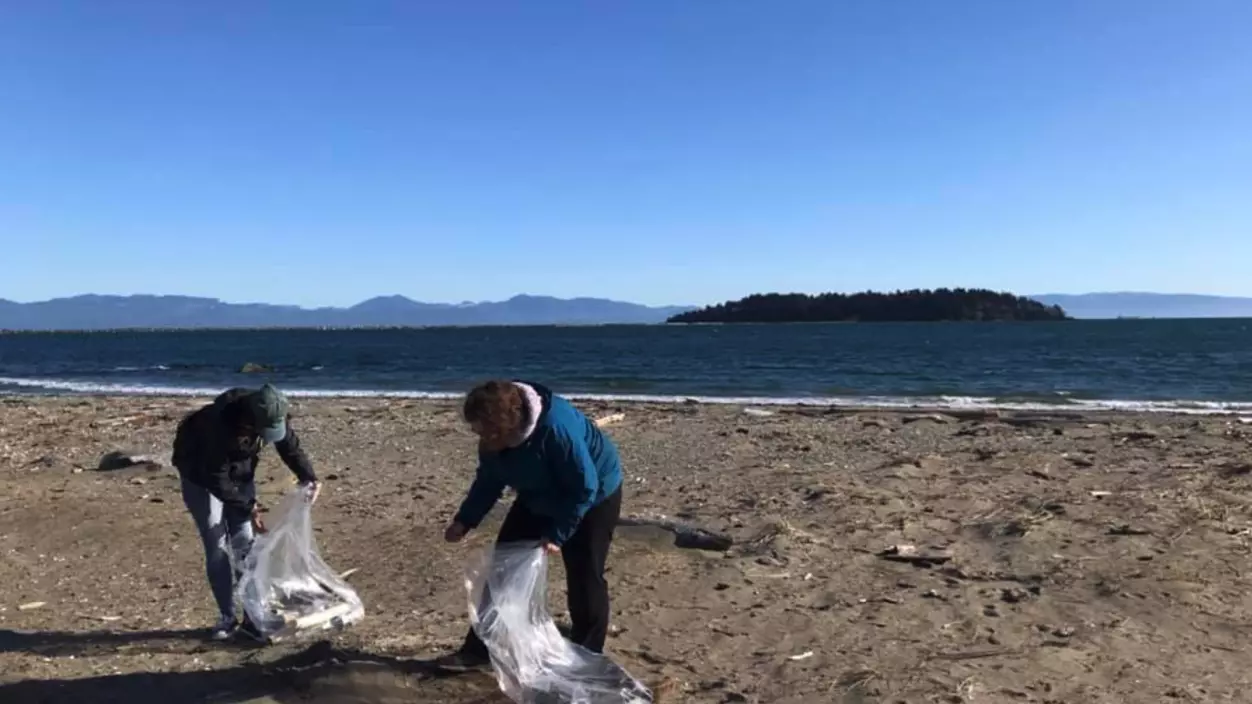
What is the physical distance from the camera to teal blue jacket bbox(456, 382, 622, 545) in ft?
12.3

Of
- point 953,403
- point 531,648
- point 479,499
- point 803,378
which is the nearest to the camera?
point 531,648

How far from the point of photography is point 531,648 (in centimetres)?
408

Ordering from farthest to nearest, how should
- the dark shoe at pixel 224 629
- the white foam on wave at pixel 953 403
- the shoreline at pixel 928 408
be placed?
1. the white foam on wave at pixel 953 403
2. the shoreline at pixel 928 408
3. the dark shoe at pixel 224 629

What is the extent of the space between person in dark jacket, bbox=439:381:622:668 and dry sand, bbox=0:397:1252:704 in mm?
648

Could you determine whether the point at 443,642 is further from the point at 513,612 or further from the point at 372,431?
the point at 372,431

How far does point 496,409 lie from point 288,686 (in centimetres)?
179

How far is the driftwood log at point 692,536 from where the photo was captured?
22.2 ft

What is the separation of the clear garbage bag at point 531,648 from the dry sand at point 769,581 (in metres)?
0.28

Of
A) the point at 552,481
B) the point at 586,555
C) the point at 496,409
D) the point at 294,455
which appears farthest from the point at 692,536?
the point at 496,409

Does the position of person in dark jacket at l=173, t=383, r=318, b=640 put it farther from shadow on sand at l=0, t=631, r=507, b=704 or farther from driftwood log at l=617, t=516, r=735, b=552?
driftwood log at l=617, t=516, r=735, b=552

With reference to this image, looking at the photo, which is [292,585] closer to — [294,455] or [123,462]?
[294,455]

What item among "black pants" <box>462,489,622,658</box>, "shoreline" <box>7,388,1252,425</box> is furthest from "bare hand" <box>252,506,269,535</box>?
"shoreline" <box>7,388,1252,425</box>

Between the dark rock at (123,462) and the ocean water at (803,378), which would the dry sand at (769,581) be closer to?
the dark rock at (123,462)

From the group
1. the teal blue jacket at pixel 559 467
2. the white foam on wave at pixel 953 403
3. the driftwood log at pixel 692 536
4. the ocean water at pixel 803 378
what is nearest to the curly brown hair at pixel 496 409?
the teal blue jacket at pixel 559 467
